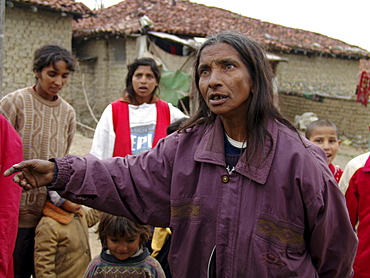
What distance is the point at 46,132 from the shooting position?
2875 millimetres

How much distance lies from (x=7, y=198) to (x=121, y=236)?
2.30 ft

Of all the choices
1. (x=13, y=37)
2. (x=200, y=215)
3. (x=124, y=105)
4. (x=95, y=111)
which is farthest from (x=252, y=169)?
(x=95, y=111)

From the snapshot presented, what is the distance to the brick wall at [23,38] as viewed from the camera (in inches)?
455

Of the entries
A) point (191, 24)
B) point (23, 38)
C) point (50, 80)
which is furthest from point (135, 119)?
point (191, 24)

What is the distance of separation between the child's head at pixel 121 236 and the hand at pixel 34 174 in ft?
3.44

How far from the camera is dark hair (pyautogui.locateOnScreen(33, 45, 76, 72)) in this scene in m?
2.95

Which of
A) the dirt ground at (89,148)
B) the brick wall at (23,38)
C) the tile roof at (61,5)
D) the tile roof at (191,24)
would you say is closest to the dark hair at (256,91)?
the dirt ground at (89,148)

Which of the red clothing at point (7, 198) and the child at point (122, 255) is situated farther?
the child at point (122, 255)

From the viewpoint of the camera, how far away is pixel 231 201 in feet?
5.16

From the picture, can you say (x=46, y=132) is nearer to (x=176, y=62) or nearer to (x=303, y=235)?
(x=303, y=235)

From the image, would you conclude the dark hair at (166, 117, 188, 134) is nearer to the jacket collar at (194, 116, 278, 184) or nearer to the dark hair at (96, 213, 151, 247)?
the dark hair at (96, 213, 151, 247)

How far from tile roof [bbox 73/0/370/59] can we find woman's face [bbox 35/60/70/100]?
33.6ft

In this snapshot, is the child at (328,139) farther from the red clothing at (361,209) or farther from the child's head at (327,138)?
the red clothing at (361,209)

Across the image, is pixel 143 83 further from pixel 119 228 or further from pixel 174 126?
pixel 119 228
